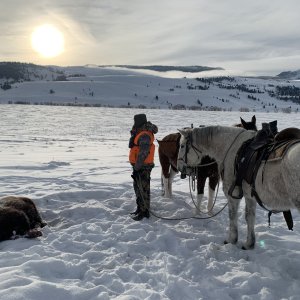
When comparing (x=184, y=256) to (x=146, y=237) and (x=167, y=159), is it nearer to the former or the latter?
(x=146, y=237)

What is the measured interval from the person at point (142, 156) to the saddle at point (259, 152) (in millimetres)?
2079

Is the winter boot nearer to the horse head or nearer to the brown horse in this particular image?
the brown horse

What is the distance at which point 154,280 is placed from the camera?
463 centimetres

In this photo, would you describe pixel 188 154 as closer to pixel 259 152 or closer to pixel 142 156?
pixel 142 156

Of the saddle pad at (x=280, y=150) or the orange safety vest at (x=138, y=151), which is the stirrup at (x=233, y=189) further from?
the orange safety vest at (x=138, y=151)

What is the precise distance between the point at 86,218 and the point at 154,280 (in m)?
2.82

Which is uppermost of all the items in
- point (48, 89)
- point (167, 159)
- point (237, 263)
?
point (48, 89)

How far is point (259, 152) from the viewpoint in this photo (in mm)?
5043

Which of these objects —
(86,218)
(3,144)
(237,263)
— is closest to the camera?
(237,263)

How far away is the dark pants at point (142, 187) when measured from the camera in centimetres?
715

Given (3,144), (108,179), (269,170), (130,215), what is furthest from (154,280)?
(3,144)

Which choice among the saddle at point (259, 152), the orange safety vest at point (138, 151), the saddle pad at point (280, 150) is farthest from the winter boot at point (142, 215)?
the saddle pad at point (280, 150)

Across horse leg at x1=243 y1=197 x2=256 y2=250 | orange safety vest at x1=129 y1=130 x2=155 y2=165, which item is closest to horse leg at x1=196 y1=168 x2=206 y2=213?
orange safety vest at x1=129 y1=130 x2=155 y2=165

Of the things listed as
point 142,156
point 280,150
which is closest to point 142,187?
point 142,156
